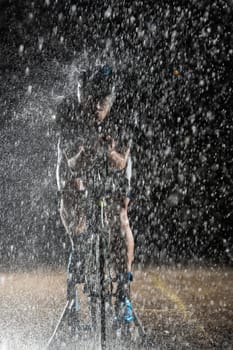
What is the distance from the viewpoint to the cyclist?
11.0 ft

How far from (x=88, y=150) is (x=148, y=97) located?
29.3ft

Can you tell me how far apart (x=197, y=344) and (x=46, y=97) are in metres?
9.67

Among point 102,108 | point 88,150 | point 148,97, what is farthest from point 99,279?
point 148,97

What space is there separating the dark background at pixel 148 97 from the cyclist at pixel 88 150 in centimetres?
552

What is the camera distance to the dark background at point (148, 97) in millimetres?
10266

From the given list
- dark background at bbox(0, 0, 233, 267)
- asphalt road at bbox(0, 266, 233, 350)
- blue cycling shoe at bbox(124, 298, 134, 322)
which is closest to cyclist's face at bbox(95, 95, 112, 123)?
blue cycling shoe at bbox(124, 298, 134, 322)

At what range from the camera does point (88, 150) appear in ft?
11.1

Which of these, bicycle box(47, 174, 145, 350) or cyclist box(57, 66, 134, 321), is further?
cyclist box(57, 66, 134, 321)

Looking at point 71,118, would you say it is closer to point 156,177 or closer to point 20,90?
point 156,177

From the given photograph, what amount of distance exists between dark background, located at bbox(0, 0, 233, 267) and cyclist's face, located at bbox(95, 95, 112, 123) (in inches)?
223

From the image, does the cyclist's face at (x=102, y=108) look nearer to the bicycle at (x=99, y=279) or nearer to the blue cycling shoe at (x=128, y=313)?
the bicycle at (x=99, y=279)

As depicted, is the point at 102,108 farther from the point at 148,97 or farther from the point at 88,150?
the point at 148,97

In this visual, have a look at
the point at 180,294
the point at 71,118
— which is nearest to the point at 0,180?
the point at 180,294

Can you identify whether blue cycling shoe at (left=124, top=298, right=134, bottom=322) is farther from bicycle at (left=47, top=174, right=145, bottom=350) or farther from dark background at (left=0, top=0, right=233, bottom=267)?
dark background at (left=0, top=0, right=233, bottom=267)
